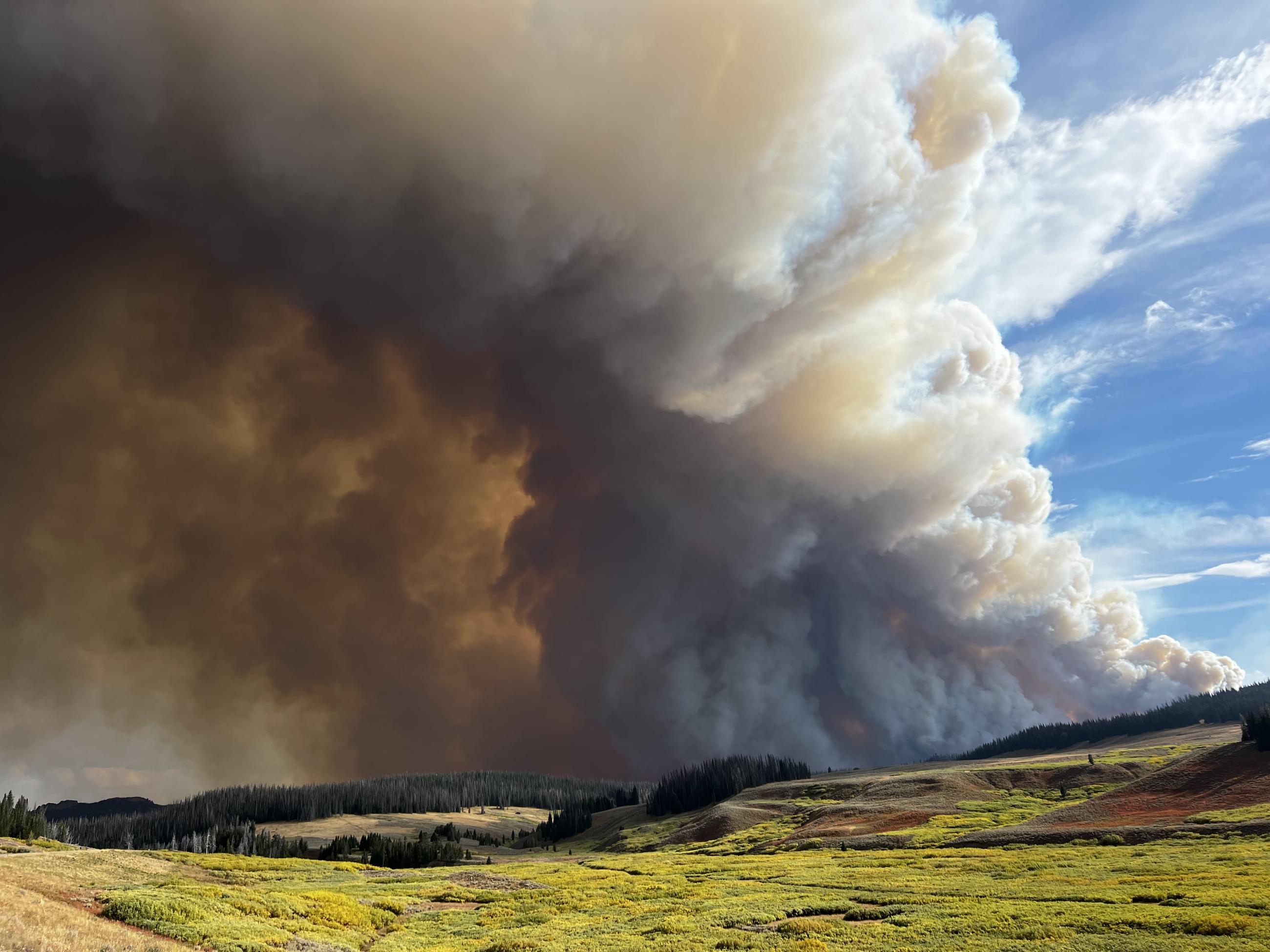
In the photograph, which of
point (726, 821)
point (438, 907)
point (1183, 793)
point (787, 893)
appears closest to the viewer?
point (787, 893)

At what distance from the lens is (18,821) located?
368 feet

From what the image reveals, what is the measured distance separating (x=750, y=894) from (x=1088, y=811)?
73130mm

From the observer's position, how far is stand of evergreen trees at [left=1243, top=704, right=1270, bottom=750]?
11494 centimetres

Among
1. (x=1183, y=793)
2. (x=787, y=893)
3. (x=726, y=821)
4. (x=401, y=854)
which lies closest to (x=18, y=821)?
(x=401, y=854)

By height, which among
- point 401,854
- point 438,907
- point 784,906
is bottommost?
point 401,854

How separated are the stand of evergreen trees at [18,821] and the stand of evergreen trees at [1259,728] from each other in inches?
7352

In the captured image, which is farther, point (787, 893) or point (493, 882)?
point (493, 882)

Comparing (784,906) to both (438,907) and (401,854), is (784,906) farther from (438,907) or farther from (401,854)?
(401,854)

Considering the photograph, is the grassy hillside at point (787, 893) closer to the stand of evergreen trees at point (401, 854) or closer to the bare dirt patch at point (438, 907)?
the bare dirt patch at point (438, 907)

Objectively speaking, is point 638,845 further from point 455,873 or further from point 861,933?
point 861,933

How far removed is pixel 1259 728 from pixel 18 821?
199 m

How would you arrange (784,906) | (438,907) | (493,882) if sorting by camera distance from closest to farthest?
(784,906) < (438,907) < (493,882)

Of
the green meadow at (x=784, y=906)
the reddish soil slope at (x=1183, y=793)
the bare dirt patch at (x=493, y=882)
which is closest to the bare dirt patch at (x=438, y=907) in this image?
the green meadow at (x=784, y=906)

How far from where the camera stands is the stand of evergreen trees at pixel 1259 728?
377ft
